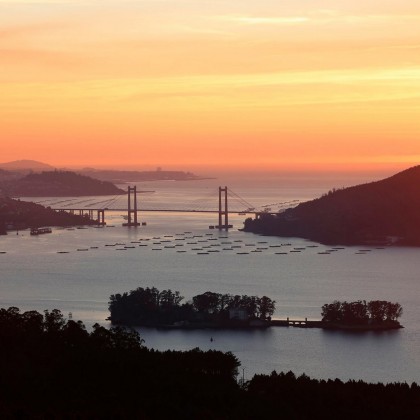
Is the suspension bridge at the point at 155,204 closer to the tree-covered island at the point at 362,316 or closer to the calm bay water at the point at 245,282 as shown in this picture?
the calm bay water at the point at 245,282

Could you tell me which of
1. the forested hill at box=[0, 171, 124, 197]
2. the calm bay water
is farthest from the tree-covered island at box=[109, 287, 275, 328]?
the forested hill at box=[0, 171, 124, 197]

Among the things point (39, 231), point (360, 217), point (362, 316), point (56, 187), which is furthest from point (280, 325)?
point (56, 187)

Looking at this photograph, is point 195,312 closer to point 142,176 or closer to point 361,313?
point 361,313

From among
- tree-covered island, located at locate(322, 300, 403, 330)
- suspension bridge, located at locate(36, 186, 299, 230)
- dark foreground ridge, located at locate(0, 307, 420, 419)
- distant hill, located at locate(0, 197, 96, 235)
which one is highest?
suspension bridge, located at locate(36, 186, 299, 230)

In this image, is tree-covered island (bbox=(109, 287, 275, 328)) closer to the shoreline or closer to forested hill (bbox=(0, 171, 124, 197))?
the shoreline

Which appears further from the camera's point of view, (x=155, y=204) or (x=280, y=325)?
(x=155, y=204)

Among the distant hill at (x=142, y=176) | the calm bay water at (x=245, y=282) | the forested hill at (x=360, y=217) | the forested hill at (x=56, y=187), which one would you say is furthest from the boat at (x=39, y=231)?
the distant hill at (x=142, y=176)
